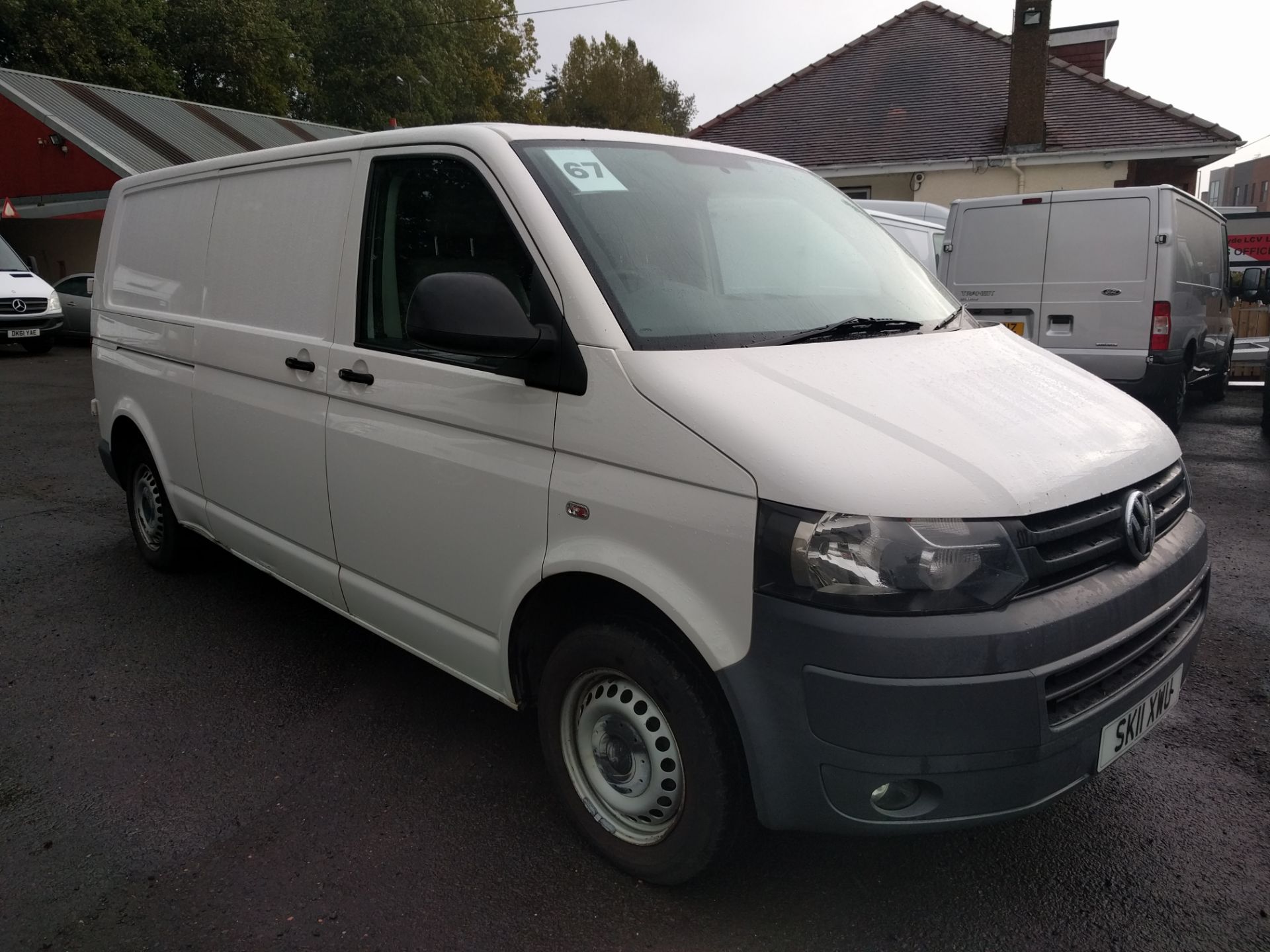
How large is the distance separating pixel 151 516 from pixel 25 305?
13.8 metres

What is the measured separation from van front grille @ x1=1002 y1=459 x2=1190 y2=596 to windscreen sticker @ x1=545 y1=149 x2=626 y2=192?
1490 millimetres

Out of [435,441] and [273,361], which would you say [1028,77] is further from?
[435,441]

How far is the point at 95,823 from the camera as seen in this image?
3014 millimetres

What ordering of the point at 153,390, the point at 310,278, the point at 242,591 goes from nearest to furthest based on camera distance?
the point at 310,278
the point at 153,390
the point at 242,591

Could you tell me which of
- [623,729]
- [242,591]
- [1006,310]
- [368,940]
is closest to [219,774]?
[368,940]

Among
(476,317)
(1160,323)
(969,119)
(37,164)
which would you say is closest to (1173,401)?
(1160,323)

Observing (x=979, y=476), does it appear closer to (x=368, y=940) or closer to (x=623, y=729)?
(x=623, y=729)

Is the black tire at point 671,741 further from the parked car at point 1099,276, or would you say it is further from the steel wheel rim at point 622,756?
the parked car at point 1099,276

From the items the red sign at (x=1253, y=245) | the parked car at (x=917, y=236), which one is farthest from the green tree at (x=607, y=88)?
the parked car at (x=917, y=236)

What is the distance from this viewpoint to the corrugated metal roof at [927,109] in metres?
20.2

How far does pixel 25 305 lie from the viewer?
1631 cm

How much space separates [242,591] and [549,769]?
9.06ft

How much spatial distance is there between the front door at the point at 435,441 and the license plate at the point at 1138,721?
1.48 m

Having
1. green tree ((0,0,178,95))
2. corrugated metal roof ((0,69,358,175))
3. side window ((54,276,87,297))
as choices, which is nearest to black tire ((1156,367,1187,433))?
side window ((54,276,87,297))
